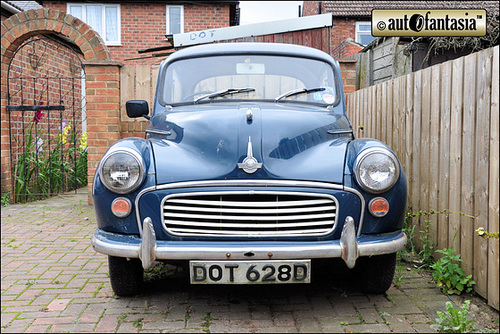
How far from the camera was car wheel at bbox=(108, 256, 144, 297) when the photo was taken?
10.6 feet

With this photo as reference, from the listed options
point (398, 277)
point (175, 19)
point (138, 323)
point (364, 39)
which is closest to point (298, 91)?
point (398, 277)

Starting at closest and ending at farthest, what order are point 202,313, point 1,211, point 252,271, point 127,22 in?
point 252,271 → point 202,313 → point 1,211 → point 127,22

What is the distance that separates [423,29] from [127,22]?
535 inches

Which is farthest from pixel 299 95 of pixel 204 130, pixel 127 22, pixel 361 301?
pixel 127 22

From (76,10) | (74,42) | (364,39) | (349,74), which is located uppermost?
(76,10)

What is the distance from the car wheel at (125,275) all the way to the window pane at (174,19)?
52.3 feet

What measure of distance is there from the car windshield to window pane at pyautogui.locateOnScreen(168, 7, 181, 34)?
14621 mm

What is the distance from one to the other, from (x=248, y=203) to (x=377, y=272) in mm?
1076

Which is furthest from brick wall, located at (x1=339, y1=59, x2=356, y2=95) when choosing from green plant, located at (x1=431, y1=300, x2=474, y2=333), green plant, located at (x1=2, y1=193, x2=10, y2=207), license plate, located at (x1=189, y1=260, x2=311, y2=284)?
green plant, located at (x1=2, y1=193, x2=10, y2=207)

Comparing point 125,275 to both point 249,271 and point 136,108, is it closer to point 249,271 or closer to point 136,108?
point 249,271

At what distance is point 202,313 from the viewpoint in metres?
3.11

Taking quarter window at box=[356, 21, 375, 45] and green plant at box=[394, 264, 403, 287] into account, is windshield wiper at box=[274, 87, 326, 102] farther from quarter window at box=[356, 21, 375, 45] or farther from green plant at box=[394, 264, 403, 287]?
quarter window at box=[356, 21, 375, 45]

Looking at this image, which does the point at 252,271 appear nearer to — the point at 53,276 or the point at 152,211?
the point at 152,211

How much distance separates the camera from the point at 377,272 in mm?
3264
